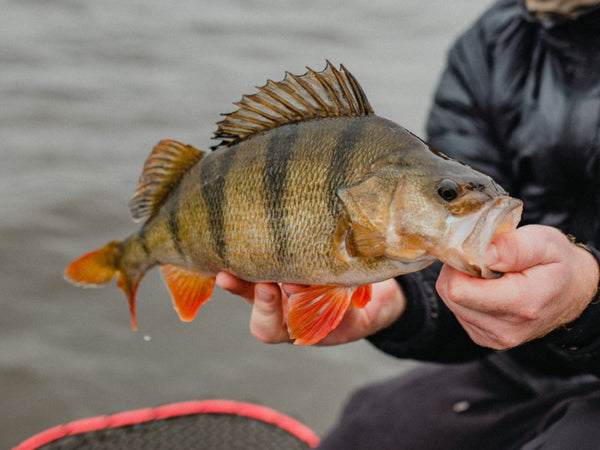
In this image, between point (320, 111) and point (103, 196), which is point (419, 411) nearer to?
point (320, 111)

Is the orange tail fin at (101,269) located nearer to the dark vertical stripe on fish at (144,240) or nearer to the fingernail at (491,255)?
the dark vertical stripe on fish at (144,240)

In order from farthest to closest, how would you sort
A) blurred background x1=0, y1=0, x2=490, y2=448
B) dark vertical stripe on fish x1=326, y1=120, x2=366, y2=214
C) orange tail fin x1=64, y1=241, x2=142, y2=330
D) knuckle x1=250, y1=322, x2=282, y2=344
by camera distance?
blurred background x1=0, y1=0, x2=490, y2=448 → orange tail fin x1=64, y1=241, x2=142, y2=330 → knuckle x1=250, y1=322, x2=282, y2=344 → dark vertical stripe on fish x1=326, y1=120, x2=366, y2=214

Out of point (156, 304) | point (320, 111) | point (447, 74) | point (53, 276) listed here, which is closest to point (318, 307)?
point (320, 111)

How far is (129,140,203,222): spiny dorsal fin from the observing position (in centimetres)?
139

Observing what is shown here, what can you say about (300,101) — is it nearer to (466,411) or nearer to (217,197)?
(217,197)

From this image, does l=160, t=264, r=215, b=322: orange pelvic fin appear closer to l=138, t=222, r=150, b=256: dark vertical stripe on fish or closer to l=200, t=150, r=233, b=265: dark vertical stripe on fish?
l=138, t=222, r=150, b=256: dark vertical stripe on fish

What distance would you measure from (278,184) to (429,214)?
29 cm

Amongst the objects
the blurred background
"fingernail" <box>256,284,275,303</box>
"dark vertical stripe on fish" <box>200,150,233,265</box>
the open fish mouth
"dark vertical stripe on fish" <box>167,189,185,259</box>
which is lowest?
the blurred background

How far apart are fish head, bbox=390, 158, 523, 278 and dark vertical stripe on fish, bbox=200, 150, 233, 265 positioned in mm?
357

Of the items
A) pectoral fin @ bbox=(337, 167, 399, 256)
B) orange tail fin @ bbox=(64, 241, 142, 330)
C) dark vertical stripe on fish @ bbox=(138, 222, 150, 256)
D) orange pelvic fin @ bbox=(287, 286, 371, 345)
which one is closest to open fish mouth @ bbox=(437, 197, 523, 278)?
pectoral fin @ bbox=(337, 167, 399, 256)

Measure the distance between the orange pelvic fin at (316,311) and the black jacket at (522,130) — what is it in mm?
474

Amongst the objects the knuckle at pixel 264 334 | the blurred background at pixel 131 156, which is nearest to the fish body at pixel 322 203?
the knuckle at pixel 264 334

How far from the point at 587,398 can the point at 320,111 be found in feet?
3.44

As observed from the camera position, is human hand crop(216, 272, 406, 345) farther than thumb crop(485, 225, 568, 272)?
Yes
